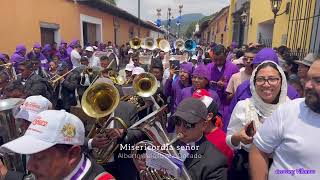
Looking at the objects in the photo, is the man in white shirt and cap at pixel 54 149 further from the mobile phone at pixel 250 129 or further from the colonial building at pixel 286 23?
the colonial building at pixel 286 23

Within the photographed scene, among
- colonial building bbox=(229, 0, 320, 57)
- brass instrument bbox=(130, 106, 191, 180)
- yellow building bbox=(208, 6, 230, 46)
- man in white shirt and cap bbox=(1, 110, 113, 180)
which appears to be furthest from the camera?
yellow building bbox=(208, 6, 230, 46)

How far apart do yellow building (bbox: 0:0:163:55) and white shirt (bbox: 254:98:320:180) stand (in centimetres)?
1011

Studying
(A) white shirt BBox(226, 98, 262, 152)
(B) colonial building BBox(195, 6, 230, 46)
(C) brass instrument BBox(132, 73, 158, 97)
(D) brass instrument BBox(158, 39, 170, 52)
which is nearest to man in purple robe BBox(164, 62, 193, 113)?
(C) brass instrument BBox(132, 73, 158, 97)

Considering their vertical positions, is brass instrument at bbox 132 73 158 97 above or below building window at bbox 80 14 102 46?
below

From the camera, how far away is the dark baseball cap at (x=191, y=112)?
7.95ft

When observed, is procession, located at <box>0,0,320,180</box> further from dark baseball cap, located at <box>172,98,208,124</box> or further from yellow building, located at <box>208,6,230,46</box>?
yellow building, located at <box>208,6,230,46</box>

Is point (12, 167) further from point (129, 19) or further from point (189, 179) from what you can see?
point (129, 19)

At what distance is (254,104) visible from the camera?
266 centimetres

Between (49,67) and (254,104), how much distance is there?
713 cm

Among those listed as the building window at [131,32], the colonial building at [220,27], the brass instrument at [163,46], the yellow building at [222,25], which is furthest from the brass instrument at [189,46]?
the building window at [131,32]

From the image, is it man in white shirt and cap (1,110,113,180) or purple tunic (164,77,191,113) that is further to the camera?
purple tunic (164,77,191,113)

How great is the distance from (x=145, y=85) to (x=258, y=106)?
8.66ft

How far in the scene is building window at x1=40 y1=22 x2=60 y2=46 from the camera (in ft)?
43.7

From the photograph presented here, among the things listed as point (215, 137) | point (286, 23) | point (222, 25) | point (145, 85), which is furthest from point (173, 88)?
point (222, 25)
